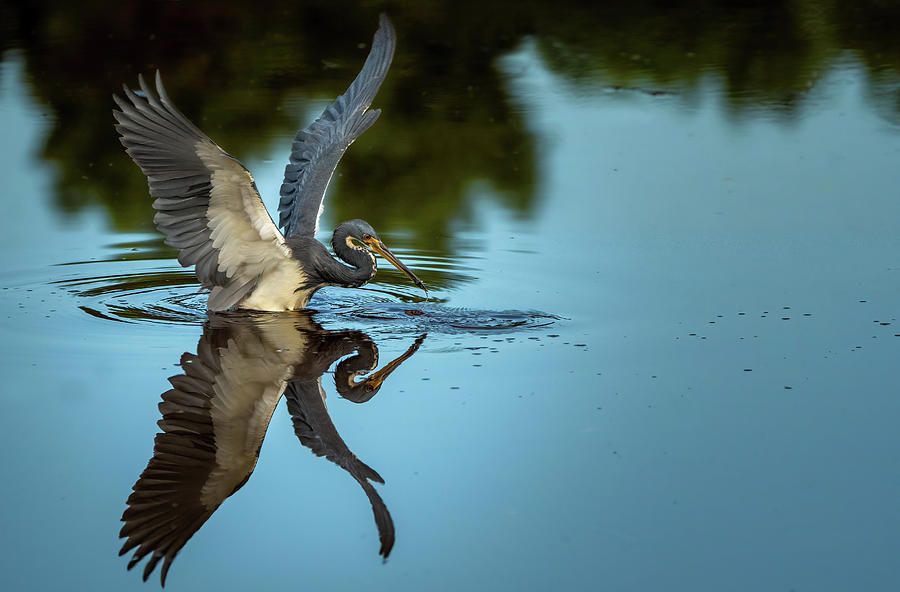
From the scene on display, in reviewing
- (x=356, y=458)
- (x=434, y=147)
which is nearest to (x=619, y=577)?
(x=356, y=458)

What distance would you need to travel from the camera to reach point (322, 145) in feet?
24.2

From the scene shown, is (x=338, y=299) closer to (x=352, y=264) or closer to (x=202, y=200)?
(x=352, y=264)

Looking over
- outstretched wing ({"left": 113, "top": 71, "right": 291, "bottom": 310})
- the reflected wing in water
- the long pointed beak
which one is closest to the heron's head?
the long pointed beak

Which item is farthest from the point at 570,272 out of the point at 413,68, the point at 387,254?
the point at 413,68

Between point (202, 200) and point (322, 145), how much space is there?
1430 millimetres

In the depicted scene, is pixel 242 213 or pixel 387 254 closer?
pixel 242 213

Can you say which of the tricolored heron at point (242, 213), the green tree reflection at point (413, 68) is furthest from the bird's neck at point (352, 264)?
the green tree reflection at point (413, 68)

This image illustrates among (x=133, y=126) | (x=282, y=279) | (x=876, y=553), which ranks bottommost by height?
(x=876, y=553)

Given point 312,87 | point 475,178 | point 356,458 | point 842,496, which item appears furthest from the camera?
point 312,87

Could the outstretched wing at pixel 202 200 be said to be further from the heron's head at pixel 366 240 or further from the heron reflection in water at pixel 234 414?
the heron's head at pixel 366 240

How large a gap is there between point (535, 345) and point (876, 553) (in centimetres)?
219

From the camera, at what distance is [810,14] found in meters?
13.7

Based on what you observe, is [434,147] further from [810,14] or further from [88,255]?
[810,14]

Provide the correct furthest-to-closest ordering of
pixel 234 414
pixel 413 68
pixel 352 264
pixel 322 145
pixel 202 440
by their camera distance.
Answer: pixel 413 68 < pixel 322 145 < pixel 352 264 < pixel 234 414 < pixel 202 440
